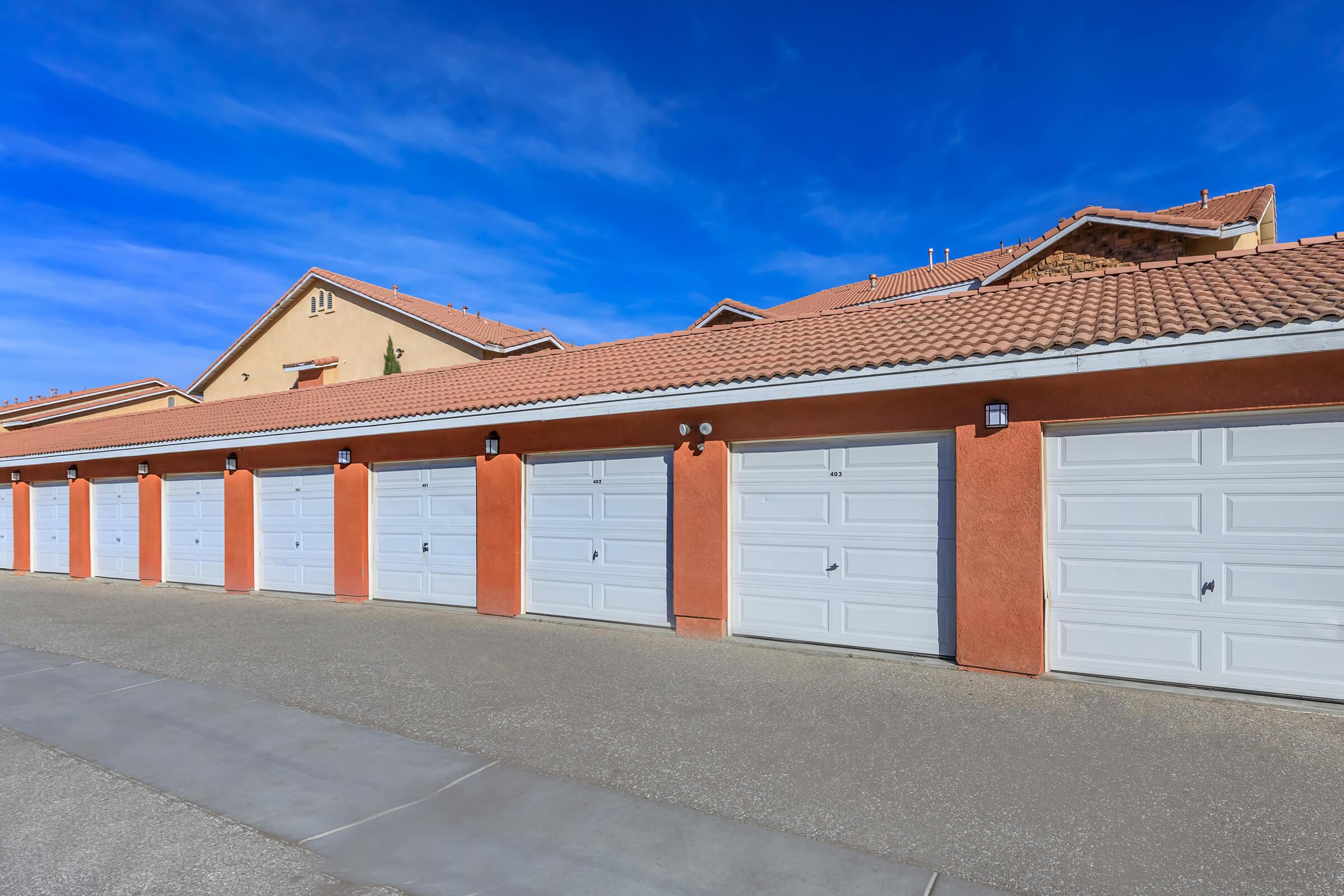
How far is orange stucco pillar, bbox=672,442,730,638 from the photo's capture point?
8.51 metres

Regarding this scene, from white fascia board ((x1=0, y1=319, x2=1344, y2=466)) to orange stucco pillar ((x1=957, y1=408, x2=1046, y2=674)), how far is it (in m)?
0.64

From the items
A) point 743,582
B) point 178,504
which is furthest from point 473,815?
point 178,504

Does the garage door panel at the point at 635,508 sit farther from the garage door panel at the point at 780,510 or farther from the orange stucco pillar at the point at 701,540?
the garage door panel at the point at 780,510

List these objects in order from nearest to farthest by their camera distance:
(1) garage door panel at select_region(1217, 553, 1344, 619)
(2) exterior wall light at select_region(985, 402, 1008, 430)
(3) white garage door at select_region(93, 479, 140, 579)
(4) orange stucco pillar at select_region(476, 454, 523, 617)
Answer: (1) garage door panel at select_region(1217, 553, 1344, 619)
(2) exterior wall light at select_region(985, 402, 1008, 430)
(4) orange stucco pillar at select_region(476, 454, 523, 617)
(3) white garage door at select_region(93, 479, 140, 579)

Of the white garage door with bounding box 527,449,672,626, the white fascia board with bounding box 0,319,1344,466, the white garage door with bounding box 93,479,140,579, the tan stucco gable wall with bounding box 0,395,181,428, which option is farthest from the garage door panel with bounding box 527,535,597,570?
the tan stucco gable wall with bounding box 0,395,181,428

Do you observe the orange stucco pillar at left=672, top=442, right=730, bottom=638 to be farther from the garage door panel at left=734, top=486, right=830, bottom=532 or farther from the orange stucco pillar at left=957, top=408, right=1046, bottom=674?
the orange stucco pillar at left=957, top=408, right=1046, bottom=674

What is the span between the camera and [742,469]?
8555mm

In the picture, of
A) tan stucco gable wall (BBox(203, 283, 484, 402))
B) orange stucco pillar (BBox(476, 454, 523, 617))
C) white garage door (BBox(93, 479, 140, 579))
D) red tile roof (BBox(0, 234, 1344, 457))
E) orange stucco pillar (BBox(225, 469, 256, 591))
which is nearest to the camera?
red tile roof (BBox(0, 234, 1344, 457))

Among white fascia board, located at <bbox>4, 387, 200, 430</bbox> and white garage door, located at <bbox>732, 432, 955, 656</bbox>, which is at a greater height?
white fascia board, located at <bbox>4, 387, 200, 430</bbox>

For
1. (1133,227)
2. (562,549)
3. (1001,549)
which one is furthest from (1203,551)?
(1133,227)

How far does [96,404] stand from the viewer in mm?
29203

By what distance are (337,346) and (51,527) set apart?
11174mm

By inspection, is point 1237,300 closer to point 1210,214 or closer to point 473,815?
point 473,815

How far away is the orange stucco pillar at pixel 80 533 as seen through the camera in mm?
16547
